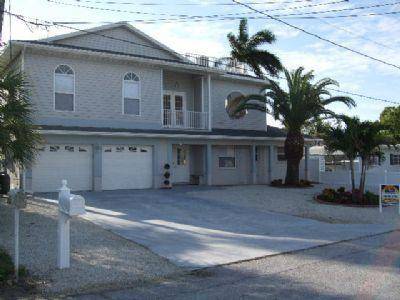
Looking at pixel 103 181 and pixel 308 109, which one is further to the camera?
pixel 308 109

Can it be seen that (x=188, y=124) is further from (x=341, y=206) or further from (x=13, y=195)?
(x=13, y=195)

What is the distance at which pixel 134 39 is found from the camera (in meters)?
24.4

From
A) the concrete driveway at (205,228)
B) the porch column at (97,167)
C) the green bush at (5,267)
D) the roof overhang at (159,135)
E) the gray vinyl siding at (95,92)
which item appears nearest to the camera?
the green bush at (5,267)

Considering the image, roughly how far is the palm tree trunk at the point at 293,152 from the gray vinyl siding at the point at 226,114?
330 centimetres

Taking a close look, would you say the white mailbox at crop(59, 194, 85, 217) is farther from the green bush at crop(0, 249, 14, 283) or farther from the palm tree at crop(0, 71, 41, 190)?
the palm tree at crop(0, 71, 41, 190)

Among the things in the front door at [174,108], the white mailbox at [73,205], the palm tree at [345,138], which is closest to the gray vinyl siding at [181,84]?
the front door at [174,108]

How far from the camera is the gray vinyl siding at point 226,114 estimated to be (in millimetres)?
27391

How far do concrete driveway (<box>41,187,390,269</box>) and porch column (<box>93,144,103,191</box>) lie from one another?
1.50 m

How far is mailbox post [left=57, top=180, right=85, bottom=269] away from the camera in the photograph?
7.94m

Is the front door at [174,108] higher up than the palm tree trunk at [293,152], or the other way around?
the front door at [174,108]

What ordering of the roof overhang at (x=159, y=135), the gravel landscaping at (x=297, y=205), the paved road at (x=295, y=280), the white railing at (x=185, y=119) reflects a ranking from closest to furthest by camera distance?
the paved road at (x=295, y=280), the gravel landscaping at (x=297, y=205), the roof overhang at (x=159, y=135), the white railing at (x=185, y=119)

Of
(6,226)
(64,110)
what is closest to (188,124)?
(64,110)

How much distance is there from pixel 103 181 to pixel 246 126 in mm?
10313

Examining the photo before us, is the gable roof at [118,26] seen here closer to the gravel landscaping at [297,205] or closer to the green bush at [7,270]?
the gravel landscaping at [297,205]
